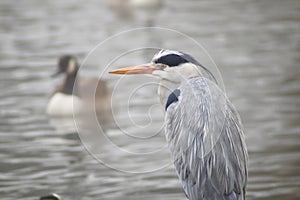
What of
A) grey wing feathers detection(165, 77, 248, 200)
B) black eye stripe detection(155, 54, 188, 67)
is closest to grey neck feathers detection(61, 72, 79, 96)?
black eye stripe detection(155, 54, 188, 67)

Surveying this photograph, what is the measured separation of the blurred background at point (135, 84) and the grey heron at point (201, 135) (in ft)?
6.59

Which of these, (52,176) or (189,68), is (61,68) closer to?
(52,176)

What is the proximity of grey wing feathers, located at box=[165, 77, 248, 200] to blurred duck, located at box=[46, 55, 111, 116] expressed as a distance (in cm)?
505

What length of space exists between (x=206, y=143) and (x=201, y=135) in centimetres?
7

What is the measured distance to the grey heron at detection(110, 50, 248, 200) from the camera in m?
4.97

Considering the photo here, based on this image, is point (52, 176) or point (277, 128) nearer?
point (52, 176)

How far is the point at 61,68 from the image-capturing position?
1101cm

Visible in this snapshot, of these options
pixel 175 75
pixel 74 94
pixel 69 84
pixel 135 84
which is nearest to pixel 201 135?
pixel 175 75

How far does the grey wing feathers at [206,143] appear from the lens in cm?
497

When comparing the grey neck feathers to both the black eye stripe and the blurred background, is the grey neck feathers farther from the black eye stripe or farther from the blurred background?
the black eye stripe

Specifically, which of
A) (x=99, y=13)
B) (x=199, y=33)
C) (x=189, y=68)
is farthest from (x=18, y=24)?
(x=189, y=68)

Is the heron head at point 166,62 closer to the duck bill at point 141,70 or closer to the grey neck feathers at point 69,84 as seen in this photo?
the duck bill at point 141,70

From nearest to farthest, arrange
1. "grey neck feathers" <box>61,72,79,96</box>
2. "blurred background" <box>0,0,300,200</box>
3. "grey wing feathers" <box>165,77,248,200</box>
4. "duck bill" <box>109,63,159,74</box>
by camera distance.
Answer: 1. "grey wing feathers" <box>165,77,248,200</box>
2. "duck bill" <box>109,63,159,74</box>
3. "blurred background" <box>0,0,300,200</box>
4. "grey neck feathers" <box>61,72,79,96</box>

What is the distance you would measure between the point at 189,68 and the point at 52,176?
2.99m
